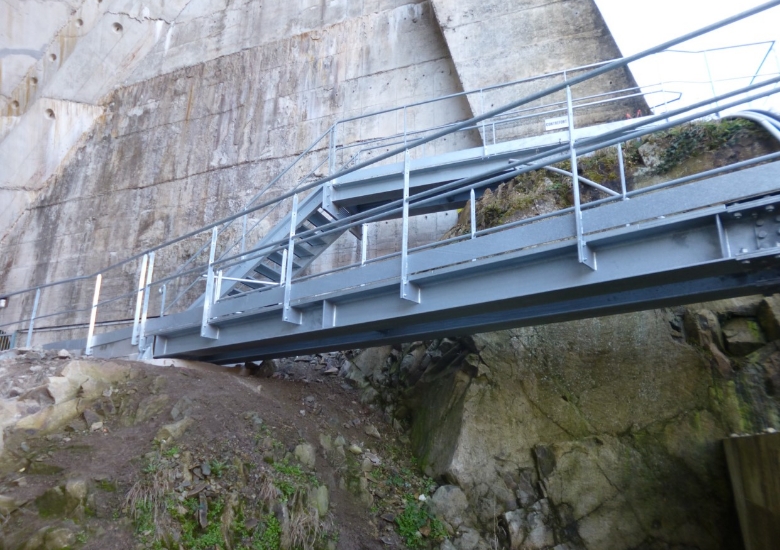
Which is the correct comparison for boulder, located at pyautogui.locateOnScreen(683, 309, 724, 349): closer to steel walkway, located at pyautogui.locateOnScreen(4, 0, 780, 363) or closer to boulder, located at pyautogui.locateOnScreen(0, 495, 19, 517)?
steel walkway, located at pyautogui.locateOnScreen(4, 0, 780, 363)

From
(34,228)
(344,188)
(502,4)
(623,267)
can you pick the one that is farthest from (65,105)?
(623,267)

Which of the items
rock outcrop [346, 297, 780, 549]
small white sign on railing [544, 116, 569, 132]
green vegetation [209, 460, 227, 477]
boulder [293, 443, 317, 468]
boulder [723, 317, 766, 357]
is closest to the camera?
green vegetation [209, 460, 227, 477]

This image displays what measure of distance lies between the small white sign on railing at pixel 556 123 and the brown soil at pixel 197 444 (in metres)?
5.61

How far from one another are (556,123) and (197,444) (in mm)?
7749

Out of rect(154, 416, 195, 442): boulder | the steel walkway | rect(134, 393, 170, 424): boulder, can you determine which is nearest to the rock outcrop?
the steel walkway

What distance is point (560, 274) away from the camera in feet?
17.3

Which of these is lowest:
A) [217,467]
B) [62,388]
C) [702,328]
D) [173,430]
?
[217,467]

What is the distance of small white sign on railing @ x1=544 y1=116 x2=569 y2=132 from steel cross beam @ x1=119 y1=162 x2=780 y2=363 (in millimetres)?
4750

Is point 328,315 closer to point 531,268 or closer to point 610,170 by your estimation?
point 531,268

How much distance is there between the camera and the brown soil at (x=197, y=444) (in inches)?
211

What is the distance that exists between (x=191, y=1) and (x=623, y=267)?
1509cm

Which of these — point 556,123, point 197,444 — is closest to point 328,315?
point 197,444

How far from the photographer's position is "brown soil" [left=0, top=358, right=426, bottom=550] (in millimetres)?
5355

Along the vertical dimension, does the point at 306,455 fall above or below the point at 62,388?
below
